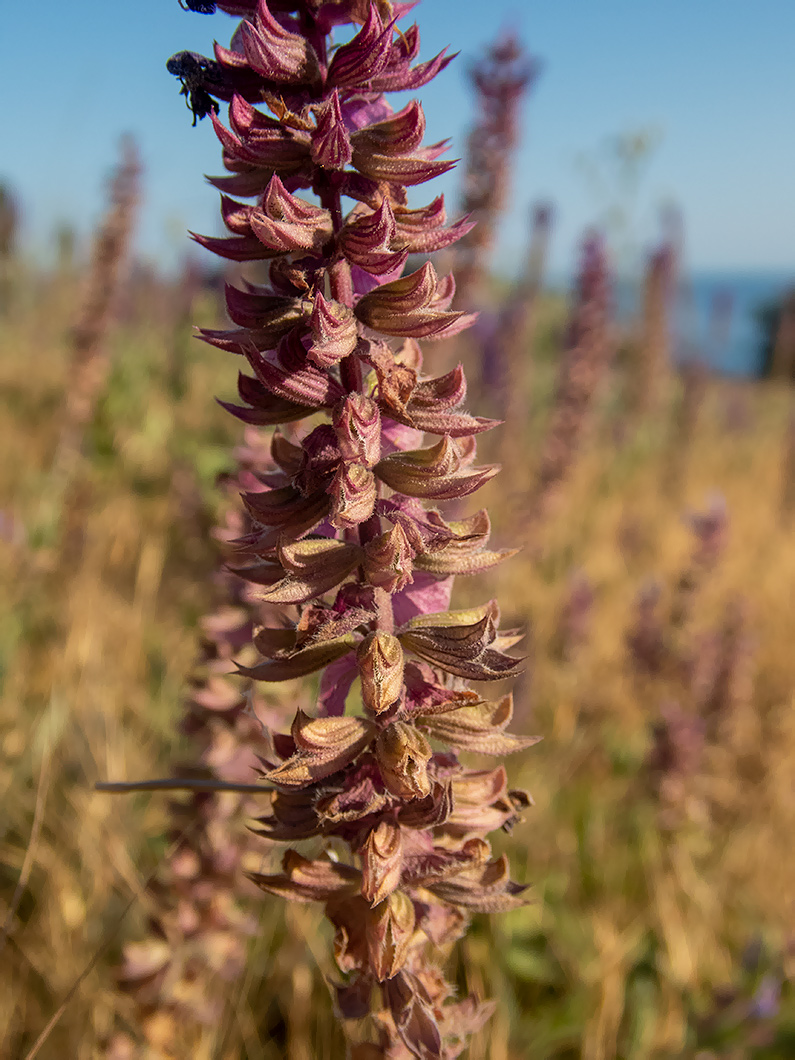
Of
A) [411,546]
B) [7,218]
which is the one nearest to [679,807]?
[411,546]

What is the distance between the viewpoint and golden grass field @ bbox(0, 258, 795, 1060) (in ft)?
6.37

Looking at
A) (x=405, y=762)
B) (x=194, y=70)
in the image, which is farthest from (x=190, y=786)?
(x=194, y=70)

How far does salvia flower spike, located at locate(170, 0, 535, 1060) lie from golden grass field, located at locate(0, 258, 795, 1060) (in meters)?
0.46

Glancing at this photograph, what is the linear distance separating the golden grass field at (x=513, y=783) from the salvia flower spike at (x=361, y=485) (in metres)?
0.46

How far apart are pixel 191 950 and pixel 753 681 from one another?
10.8 ft

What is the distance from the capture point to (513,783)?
2.76 meters

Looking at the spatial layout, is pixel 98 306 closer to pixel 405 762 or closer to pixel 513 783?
pixel 513 783

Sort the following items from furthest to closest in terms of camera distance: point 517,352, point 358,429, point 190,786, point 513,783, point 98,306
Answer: point 517,352
point 98,306
point 513,783
point 190,786
point 358,429

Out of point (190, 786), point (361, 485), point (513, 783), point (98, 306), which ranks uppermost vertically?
point (98, 306)

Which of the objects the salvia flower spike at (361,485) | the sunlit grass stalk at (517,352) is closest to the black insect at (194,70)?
the salvia flower spike at (361,485)

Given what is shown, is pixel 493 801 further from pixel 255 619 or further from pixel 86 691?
pixel 86 691

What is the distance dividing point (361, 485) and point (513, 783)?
2.22m

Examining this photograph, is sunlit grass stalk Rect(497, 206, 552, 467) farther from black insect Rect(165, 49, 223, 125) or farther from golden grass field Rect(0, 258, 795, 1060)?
black insect Rect(165, 49, 223, 125)

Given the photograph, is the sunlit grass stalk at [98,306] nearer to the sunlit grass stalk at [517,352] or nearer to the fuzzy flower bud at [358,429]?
the sunlit grass stalk at [517,352]
